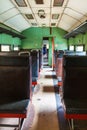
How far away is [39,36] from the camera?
44.1 feet

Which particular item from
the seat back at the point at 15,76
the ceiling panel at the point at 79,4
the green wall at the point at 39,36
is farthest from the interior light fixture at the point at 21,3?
the green wall at the point at 39,36

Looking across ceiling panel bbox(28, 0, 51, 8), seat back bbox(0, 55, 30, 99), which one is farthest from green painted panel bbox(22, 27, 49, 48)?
seat back bbox(0, 55, 30, 99)

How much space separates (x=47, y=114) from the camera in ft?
12.4

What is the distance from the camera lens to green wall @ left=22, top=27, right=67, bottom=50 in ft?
43.8

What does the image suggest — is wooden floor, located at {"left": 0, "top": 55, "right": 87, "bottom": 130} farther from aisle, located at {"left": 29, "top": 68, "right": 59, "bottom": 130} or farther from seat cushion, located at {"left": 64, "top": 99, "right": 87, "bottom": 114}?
seat cushion, located at {"left": 64, "top": 99, "right": 87, "bottom": 114}

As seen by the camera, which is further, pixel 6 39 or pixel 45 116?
pixel 6 39

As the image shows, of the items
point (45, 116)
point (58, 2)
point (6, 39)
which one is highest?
point (58, 2)

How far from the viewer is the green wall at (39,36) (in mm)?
13344

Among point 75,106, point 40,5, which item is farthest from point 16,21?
point 75,106

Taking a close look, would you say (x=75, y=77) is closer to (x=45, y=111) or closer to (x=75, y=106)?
(x=75, y=106)

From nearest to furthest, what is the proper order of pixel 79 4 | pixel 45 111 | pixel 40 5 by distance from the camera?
pixel 45 111, pixel 79 4, pixel 40 5

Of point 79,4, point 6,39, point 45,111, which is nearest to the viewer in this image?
point 45,111

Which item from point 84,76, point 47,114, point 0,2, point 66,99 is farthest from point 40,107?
point 0,2

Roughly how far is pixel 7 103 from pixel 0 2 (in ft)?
12.1
